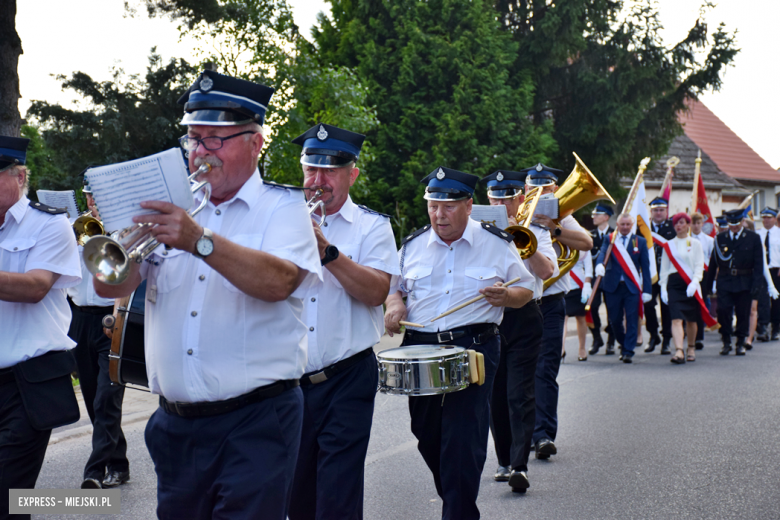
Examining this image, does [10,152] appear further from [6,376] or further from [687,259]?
[687,259]

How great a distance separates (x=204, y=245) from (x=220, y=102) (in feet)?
1.84

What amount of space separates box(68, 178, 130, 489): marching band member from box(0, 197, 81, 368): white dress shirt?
1563 millimetres

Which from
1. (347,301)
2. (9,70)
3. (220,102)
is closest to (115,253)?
(220,102)

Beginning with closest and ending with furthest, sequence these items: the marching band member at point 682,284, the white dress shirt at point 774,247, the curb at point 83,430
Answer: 1. the curb at point 83,430
2. the marching band member at point 682,284
3. the white dress shirt at point 774,247

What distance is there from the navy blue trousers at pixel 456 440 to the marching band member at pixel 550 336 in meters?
2.03

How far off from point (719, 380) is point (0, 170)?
8.72 metres

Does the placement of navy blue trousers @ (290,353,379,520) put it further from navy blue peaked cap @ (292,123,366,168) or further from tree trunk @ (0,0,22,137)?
tree trunk @ (0,0,22,137)

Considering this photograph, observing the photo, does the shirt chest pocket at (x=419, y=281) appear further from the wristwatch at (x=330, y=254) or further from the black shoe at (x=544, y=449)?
the black shoe at (x=544, y=449)

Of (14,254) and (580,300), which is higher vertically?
(14,254)

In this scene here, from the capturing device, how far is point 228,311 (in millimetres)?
2676

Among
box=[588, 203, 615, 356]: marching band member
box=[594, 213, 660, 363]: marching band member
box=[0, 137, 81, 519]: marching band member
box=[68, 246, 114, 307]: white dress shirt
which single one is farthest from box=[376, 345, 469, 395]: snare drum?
box=[588, 203, 615, 356]: marching band member

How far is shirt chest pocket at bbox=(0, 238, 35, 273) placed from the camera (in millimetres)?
3764

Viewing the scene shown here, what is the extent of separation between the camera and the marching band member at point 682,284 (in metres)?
12.1

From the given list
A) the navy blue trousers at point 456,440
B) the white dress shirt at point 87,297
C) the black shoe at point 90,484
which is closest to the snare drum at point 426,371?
the navy blue trousers at point 456,440
